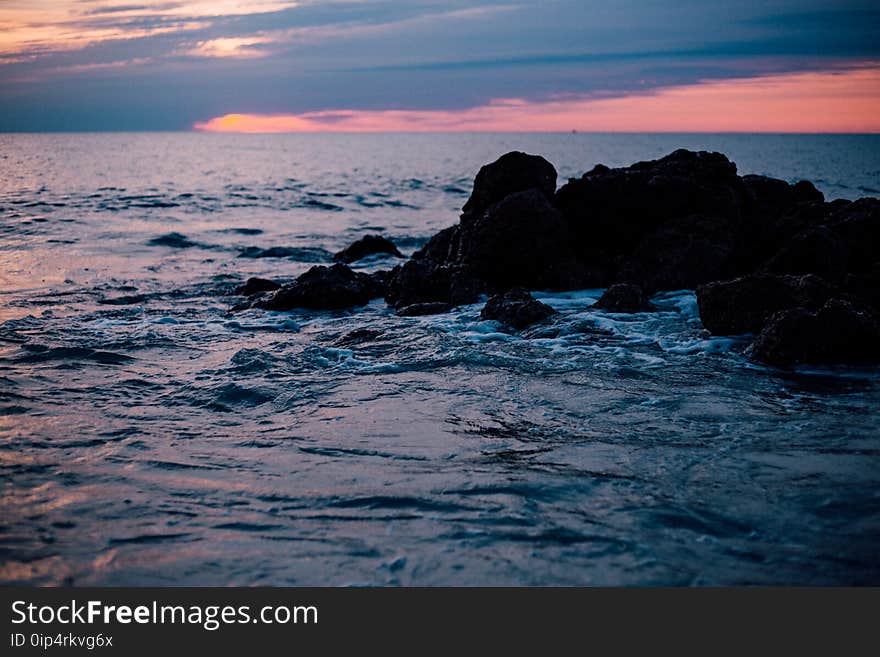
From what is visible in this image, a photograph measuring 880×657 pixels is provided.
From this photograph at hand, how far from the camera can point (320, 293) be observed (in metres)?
11.0

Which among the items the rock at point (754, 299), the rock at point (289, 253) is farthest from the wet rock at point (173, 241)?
the rock at point (754, 299)

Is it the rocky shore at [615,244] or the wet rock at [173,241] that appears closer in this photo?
the rocky shore at [615,244]

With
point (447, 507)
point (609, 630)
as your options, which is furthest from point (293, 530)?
point (609, 630)

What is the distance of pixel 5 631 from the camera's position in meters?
3.20

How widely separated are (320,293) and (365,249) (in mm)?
5983

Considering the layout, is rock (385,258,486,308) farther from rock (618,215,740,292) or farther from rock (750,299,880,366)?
rock (750,299,880,366)

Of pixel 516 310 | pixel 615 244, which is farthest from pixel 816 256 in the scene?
pixel 516 310

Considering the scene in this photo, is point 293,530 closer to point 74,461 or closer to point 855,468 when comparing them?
point 74,461

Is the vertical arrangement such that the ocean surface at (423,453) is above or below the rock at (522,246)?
below

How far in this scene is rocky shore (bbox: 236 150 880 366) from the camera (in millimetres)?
9719

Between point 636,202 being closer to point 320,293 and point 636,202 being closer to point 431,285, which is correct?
point 431,285

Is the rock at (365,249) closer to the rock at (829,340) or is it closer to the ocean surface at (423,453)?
the ocean surface at (423,453)

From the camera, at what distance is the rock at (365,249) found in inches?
657

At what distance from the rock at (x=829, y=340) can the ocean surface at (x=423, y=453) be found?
22 centimetres
